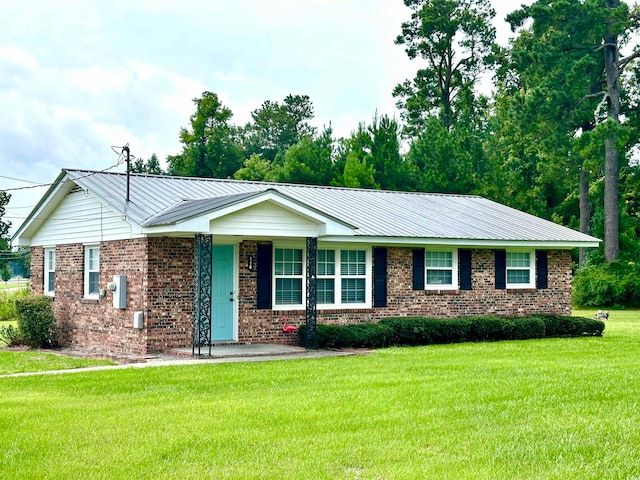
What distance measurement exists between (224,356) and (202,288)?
1.66 metres

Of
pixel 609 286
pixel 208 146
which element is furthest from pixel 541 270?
pixel 208 146

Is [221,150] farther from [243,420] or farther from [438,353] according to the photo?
[243,420]

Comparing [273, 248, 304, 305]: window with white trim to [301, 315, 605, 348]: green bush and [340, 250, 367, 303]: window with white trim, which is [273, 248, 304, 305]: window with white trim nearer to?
[301, 315, 605, 348]: green bush

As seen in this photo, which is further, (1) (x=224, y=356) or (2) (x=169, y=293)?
(2) (x=169, y=293)

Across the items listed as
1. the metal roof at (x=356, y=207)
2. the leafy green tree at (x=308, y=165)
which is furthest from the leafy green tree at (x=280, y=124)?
the metal roof at (x=356, y=207)

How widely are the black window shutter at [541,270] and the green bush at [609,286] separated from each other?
1615 centimetres

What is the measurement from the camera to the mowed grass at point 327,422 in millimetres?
7715

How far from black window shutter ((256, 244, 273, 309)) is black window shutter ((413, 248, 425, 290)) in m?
4.09

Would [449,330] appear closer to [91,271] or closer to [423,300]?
[423,300]

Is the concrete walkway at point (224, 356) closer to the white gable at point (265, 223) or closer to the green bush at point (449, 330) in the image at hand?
the green bush at point (449, 330)

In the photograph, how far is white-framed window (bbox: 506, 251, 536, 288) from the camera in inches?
899

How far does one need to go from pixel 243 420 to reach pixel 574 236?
16.1 m

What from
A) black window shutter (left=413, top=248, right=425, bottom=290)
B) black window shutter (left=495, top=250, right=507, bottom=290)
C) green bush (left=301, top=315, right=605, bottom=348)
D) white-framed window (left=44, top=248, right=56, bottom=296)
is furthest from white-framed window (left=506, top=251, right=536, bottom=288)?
white-framed window (left=44, top=248, right=56, bottom=296)

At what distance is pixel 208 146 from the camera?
5541 cm
